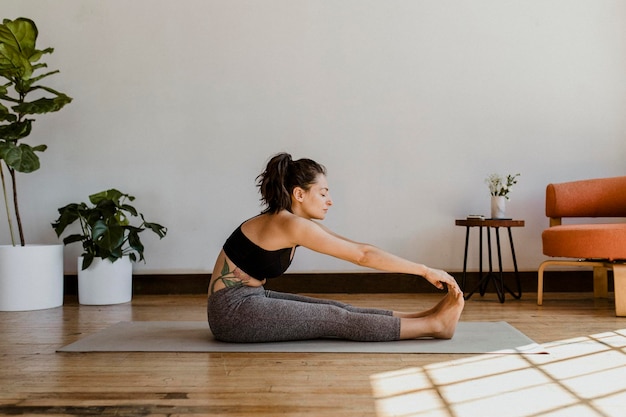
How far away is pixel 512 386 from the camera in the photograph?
1875 mm

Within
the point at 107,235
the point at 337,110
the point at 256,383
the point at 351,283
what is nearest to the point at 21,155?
the point at 107,235

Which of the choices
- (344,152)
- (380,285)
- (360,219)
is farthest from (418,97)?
(380,285)

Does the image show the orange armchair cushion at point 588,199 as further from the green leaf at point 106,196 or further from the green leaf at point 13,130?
the green leaf at point 13,130

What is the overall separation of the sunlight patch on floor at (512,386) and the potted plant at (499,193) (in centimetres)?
169

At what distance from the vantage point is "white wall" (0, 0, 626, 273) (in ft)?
14.4

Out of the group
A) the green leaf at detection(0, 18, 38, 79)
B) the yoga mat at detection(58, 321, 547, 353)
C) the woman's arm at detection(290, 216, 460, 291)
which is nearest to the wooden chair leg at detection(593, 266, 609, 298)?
the yoga mat at detection(58, 321, 547, 353)

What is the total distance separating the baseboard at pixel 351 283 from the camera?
4.34 m

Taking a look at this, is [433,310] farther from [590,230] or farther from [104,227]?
[104,227]

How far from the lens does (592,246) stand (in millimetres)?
3406

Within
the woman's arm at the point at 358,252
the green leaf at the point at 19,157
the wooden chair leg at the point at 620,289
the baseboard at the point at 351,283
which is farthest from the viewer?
the baseboard at the point at 351,283

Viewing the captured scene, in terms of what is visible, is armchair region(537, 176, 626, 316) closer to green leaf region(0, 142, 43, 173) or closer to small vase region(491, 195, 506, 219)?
small vase region(491, 195, 506, 219)

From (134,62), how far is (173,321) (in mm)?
2117

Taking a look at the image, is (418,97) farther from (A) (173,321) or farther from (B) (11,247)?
(B) (11,247)

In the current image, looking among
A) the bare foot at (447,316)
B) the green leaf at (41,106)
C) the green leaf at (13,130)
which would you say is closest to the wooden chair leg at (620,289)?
the bare foot at (447,316)
